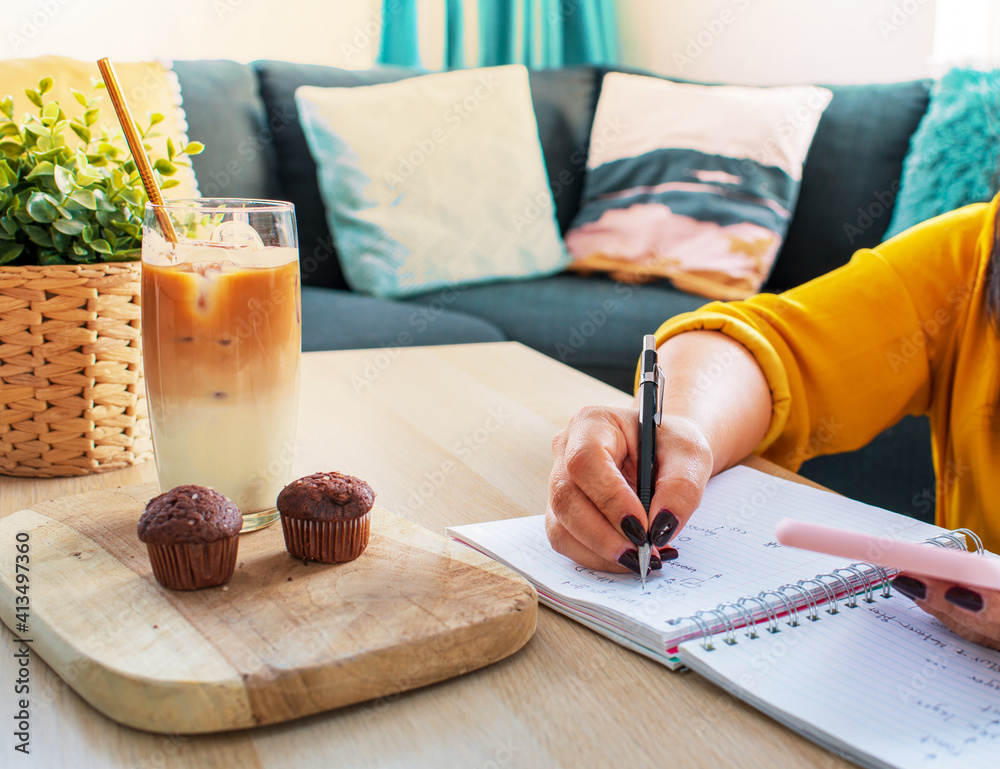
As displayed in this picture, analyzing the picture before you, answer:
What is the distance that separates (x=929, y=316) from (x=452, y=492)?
24.6 inches

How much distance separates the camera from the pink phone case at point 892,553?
0.41 meters

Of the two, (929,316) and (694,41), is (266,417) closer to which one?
(929,316)

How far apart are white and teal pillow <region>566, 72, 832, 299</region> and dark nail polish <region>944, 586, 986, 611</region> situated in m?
1.69

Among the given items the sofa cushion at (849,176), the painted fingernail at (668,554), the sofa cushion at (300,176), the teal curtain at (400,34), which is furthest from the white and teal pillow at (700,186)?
the painted fingernail at (668,554)

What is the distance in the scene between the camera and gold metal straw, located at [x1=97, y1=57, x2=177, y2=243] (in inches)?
22.1

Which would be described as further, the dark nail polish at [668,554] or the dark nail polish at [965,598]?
the dark nail polish at [668,554]

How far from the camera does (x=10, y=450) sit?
0.71 metres

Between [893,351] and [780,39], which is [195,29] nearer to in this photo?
[780,39]

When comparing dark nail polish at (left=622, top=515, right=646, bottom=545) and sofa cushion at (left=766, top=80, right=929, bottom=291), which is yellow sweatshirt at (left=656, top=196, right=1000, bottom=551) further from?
sofa cushion at (left=766, top=80, right=929, bottom=291)

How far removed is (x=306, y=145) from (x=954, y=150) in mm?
1596

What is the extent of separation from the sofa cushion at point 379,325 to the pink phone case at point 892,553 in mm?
1333

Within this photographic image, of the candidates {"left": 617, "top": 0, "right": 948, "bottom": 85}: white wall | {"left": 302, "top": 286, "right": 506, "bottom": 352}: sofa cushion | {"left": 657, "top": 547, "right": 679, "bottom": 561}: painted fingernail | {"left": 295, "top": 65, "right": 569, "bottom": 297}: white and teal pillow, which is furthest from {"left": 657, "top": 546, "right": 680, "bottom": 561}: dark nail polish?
{"left": 617, "top": 0, "right": 948, "bottom": 85}: white wall

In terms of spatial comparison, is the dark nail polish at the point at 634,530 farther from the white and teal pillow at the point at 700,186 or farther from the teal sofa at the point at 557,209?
the white and teal pillow at the point at 700,186

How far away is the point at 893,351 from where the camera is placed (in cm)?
97
